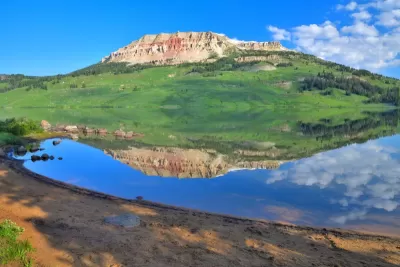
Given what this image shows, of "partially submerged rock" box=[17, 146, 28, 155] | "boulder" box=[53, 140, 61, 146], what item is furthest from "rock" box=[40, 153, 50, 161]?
"boulder" box=[53, 140, 61, 146]

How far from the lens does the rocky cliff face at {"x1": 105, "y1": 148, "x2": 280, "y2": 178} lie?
109ft

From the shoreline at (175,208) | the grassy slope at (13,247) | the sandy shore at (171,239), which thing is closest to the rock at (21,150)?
the shoreline at (175,208)

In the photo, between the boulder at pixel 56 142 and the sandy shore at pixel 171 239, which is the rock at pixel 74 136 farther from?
the sandy shore at pixel 171 239

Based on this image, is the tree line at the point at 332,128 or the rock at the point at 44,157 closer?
the rock at the point at 44,157

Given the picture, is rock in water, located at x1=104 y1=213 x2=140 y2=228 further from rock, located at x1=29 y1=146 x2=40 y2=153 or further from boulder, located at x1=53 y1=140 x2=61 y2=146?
boulder, located at x1=53 y1=140 x2=61 y2=146

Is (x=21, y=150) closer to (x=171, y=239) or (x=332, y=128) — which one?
(x=171, y=239)

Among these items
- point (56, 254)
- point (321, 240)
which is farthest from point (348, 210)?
point (56, 254)

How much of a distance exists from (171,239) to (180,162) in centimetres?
2185

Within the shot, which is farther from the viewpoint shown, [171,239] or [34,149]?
[34,149]

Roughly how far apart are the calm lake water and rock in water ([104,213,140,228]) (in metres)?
5.83

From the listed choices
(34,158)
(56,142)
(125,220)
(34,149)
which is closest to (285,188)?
(125,220)

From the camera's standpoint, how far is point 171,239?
1588cm

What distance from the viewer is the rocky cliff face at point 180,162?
3312cm

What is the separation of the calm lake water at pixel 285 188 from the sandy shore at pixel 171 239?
2890 millimetres
